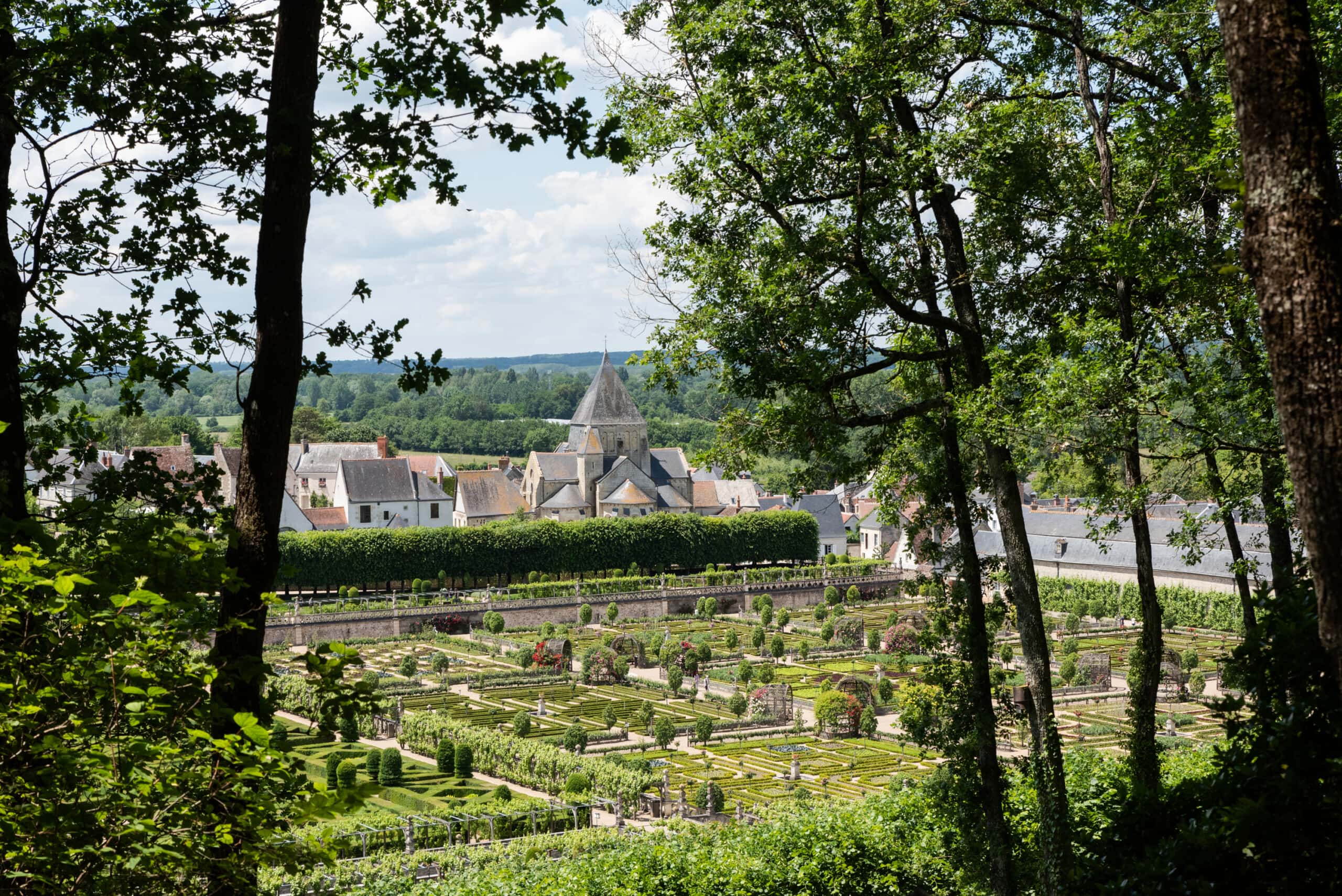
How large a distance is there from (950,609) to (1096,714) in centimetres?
2553

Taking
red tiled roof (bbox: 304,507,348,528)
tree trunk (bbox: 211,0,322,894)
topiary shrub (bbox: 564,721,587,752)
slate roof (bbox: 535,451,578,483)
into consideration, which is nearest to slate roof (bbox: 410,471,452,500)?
red tiled roof (bbox: 304,507,348,528)

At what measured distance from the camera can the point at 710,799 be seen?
26.0m

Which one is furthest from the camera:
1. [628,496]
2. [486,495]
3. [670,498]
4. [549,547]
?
[670,498]

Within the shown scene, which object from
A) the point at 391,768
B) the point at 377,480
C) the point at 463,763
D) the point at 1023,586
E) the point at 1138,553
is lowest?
the point at 463,763

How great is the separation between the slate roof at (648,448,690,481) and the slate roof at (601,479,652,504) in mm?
4853

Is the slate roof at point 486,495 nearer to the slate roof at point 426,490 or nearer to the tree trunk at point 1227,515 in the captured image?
the slate roof at point 426,490

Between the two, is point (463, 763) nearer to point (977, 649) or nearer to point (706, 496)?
point (977, 649)

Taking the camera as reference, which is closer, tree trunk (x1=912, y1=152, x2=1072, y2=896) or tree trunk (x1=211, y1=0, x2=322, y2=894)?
tree trunk (x1=211, y1=0, x2=322, y2=894)

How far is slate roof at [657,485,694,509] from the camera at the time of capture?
78.5 m

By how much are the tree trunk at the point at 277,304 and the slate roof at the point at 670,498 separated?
7194 cm

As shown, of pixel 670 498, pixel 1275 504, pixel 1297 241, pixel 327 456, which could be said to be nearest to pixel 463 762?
pixel 1275 504

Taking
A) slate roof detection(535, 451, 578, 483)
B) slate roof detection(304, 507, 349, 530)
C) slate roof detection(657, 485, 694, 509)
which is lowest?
slate roof detection(304, 507, 349, 530)

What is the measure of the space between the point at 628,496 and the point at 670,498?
5445 millimetres

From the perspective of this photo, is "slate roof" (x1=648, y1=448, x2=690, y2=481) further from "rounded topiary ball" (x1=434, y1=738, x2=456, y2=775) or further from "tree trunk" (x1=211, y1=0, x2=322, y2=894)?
"tree trunk" (x1=211, y1=0, x2=322, y2=894)
